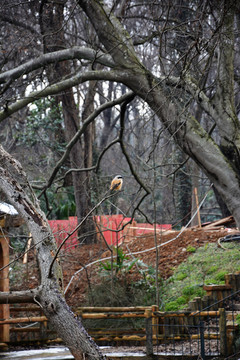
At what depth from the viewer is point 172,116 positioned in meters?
7.43

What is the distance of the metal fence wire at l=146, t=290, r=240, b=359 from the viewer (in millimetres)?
7801

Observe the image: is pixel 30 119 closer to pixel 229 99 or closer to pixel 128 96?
pixel 128 96

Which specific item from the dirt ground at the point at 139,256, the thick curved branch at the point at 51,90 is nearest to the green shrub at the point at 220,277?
the dirt ground at the point at 139,256

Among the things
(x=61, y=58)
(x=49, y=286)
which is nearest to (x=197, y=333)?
(x=49, y=286)

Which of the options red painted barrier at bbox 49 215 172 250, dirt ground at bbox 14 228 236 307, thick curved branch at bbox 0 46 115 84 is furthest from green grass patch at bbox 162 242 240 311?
thick curved branch at bbox 0 46 115 84

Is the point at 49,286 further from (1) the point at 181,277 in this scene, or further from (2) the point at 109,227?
(2) the point at 109,227

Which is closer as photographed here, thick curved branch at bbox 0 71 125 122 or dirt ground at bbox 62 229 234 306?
thick curved branch at bbox 0 71 125 122

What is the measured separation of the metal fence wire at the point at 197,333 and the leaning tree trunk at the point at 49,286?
2617 mm

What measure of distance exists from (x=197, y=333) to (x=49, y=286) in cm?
459

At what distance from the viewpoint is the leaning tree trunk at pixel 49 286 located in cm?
564

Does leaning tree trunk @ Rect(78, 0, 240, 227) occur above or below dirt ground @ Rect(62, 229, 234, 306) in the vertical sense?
above

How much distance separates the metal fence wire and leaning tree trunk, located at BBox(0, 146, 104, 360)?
2.62 meters

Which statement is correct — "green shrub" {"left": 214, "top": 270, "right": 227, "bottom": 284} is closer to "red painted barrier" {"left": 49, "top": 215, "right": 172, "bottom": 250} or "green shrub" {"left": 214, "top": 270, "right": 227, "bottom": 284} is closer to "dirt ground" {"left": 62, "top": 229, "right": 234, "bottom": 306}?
"dirt ground" {"left": 62, "top": 229, "right": 234, "bottom": 306}

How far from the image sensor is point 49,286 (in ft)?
19.4
